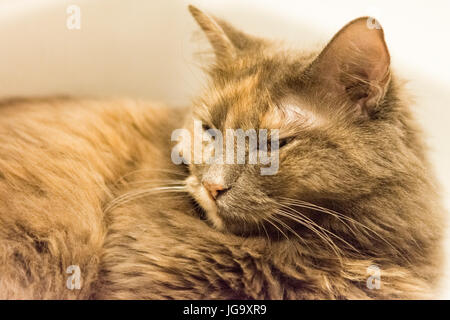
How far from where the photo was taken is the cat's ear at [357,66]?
3.34ft

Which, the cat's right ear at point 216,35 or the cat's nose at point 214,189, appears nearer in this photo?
the cat's nose at point 214,189

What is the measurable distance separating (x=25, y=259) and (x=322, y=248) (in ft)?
2.31

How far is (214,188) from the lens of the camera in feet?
3.61

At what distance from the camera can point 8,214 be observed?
1.17 m

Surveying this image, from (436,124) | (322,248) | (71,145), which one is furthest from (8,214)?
(436,124)

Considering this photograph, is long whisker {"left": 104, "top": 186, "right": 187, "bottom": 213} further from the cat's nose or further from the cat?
the cat's nose

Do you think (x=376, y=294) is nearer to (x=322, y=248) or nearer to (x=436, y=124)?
(x=322, y=248)

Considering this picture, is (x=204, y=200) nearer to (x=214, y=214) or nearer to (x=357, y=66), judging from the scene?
(x=214, y=214)

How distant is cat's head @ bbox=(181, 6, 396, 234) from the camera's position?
1.07 meters

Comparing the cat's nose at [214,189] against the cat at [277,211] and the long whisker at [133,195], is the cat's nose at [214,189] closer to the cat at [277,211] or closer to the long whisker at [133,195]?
the cat at [277,211]

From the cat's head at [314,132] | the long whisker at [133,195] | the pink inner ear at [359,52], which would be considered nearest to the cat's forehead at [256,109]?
the cat's head at [314,132]

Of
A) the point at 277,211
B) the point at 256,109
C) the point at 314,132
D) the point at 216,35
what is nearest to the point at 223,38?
the point at 216,35

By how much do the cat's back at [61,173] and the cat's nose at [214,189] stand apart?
1.03 feet

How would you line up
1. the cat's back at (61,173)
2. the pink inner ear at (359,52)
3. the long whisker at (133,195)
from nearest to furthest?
1. the pink inner ear at (359,52)
2. the cat's back at (61,173)
3. the long whisker at (133,195)
